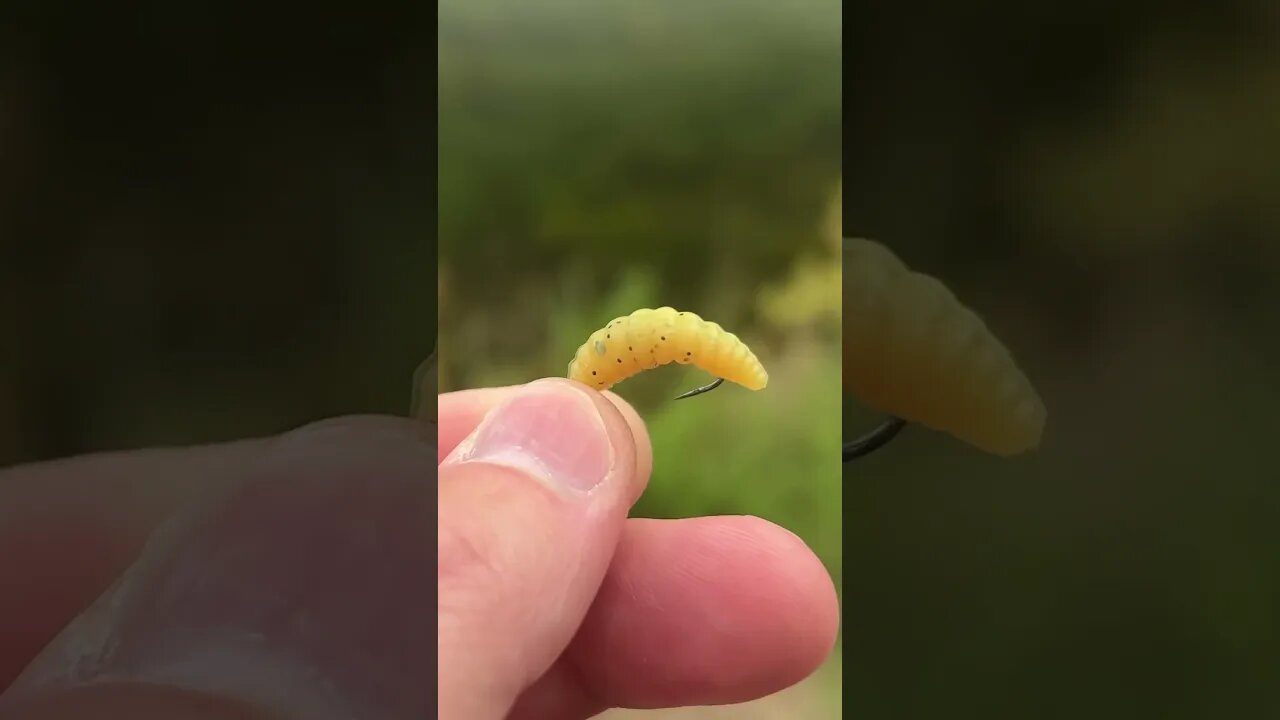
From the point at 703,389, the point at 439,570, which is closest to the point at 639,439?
the point at 703,389

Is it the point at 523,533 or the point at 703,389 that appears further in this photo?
the point at 703,389

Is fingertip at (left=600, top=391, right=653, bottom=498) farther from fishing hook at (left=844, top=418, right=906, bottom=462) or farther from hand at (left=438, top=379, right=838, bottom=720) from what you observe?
fishing hook at (left=844, top=418, right=906, bottom=462)

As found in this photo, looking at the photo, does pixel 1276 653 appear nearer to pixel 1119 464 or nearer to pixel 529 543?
pixel 1119 464

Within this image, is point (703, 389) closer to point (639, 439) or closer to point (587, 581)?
point (639, 439)

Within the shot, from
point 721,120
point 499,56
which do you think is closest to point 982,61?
point 721,120

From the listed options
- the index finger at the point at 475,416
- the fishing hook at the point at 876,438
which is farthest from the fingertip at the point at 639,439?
the fishing hook at the point at 876,438

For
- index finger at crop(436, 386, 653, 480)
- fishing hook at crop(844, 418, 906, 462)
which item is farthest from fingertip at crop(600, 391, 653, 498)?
fishing hook at crop(844, 418, 906, 462)

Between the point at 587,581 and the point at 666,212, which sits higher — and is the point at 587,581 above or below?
below
